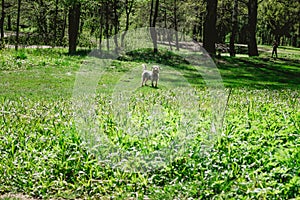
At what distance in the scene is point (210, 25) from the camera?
71.6 feet

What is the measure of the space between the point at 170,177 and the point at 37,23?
29308 mm

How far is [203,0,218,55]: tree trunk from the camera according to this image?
70.9 ft

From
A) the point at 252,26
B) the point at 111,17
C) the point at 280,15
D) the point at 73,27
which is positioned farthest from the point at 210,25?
the point at 280,15

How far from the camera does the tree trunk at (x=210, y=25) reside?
21.6 metres

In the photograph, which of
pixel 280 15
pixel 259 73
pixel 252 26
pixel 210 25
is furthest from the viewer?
pixel 280 15

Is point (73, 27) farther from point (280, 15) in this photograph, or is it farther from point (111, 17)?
point (280, 15)

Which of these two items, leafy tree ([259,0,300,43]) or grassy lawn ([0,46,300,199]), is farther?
leafy tree ([259,0,300,43])

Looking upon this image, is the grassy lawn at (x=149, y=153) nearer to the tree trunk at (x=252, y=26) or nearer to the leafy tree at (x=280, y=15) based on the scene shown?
the tree trunk at (x=252, y=26)

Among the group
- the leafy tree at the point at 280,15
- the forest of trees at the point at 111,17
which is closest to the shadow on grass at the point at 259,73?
the forest of trees at the point at 111,17

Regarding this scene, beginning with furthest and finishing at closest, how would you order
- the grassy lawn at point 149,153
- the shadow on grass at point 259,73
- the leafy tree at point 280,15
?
1. the leafy tree at point 280,15
2. the shadow on grass at point 259,73
3. the grassy lawn at point 149,153

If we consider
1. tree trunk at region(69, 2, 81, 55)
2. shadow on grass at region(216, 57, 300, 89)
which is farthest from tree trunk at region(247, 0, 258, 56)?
tree trunk at region(69, 2, 81, 55)

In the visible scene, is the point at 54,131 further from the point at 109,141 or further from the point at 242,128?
the point at 242,128

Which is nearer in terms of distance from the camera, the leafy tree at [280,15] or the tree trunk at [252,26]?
the tree trunk at [252,26]

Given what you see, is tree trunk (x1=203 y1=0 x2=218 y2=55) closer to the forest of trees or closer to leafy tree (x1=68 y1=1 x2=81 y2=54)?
the forest of trees
